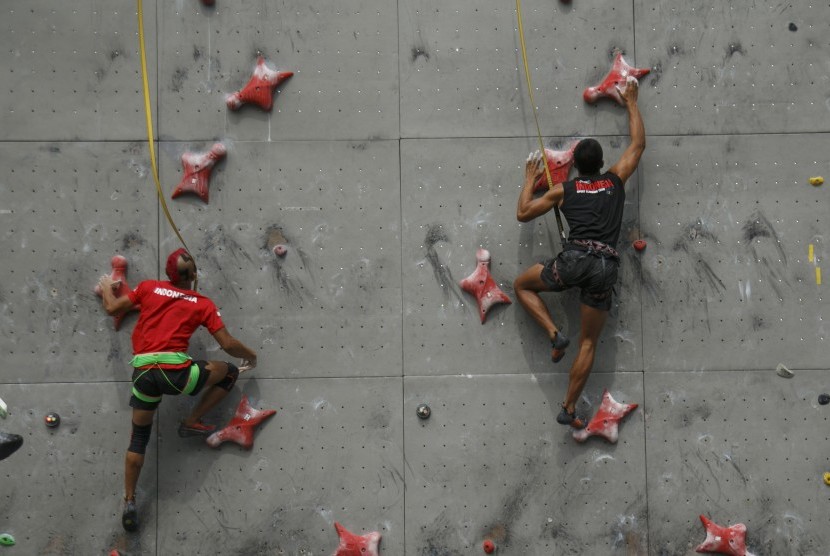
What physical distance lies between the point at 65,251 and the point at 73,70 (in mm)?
1079

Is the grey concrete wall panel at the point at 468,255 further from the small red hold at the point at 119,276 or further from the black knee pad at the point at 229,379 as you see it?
the small red hold at the point at 119,276

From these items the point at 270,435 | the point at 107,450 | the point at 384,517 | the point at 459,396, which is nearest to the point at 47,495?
the point at 107,450

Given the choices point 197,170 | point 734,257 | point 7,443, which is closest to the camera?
point 7,443

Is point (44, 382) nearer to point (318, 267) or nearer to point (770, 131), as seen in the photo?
point (318, 267)

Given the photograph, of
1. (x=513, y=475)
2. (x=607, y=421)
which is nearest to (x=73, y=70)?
(x=513, y=475)

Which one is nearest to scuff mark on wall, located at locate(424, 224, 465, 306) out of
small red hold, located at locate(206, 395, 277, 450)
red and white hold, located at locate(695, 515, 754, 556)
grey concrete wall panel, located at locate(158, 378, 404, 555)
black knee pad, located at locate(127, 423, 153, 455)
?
grey concrete wall panel, located at locate(158, 378, 404, 555)

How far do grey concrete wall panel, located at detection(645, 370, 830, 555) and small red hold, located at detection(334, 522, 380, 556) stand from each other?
5.44 feet

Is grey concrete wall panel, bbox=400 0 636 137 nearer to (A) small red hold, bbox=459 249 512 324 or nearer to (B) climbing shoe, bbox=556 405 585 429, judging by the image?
(A) small red hold, bbox=459 249 512 324

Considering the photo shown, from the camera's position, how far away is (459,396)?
16.9ft

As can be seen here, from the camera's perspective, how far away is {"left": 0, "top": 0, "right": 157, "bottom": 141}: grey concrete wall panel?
5129 millimetres

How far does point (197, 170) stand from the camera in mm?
5102

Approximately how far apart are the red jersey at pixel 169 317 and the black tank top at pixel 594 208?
6.73 feet

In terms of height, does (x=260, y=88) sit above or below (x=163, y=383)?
above

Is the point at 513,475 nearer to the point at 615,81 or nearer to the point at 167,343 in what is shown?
the point at 167,343
